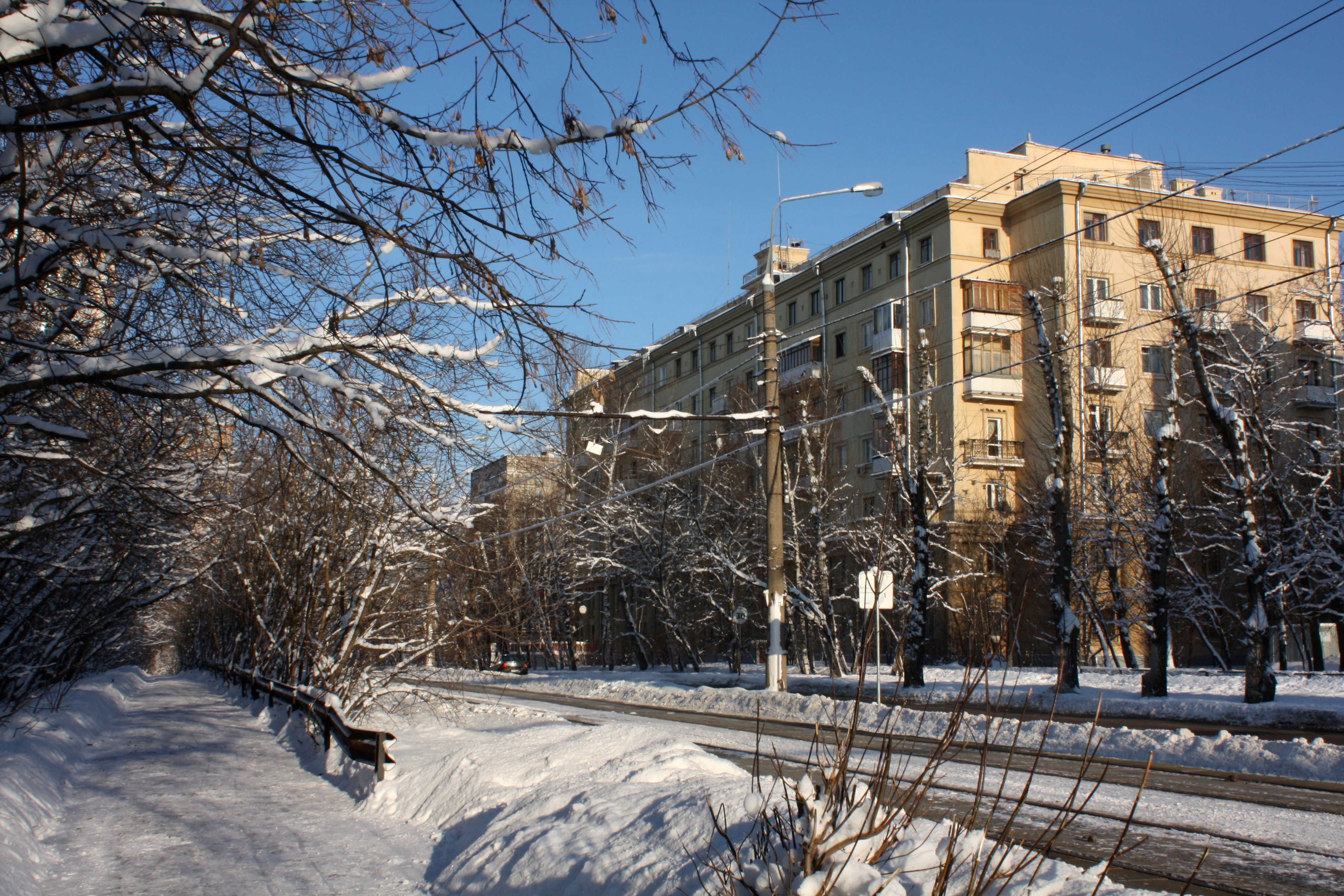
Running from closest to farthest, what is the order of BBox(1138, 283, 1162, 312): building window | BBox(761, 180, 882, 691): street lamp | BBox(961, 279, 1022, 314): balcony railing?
1. BBox(761, 180, 882, 691): street lamp
2. BBox(1138, 283, 1162, 312): building window
3. BBox(961, 279, 1022, 314): balcony railing

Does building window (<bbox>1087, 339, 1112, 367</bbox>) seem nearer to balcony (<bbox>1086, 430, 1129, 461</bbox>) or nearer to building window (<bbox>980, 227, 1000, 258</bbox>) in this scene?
balcony (<bbox>1086, 430, 1129, 461</bbox>)

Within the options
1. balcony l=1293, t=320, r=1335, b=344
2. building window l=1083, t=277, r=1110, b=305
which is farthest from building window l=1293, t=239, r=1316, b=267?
building window l=1083, t=277, r=1110, b=305

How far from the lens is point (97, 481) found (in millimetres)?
10945

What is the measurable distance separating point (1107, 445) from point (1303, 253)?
23514 millimetres

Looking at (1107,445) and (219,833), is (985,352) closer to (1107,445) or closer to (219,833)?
(1107,445)

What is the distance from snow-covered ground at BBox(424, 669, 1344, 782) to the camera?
40.5 ft

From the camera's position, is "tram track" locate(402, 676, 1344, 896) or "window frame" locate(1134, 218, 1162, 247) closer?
"tram track" locate(402, 676, 1344, 896)

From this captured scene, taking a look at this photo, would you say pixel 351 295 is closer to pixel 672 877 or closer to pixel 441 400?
pixel 441 400

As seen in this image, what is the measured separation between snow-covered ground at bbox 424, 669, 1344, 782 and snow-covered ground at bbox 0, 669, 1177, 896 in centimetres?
111

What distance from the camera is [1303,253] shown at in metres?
45.7

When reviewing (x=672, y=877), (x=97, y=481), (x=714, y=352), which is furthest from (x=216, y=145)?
Answer: (x=714, y=352)

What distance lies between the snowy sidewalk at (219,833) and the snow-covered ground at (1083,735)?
11.0 feet

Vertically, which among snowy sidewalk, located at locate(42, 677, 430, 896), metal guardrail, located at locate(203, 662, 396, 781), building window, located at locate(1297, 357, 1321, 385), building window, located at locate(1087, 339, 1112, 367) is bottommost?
snowy sidewalk, located at locate(42, 677, 430, 896)

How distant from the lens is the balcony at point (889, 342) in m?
43.8
